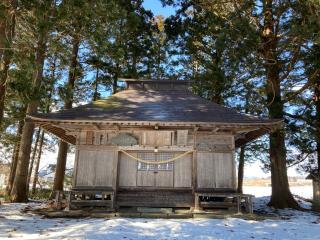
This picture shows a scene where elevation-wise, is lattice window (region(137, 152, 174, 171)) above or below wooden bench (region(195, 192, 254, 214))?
above

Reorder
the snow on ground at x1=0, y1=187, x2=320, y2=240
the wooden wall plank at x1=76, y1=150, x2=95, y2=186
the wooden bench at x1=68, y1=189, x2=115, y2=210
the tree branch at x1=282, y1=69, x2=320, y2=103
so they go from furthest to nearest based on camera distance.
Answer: the tree branch at x1=282, y1=69, x2=320, y2=103
the wooden wall plank at x1=76, y1=150, x2=95, y2=186
the wooden bench at x1=68, y1=189, x2=115, y2=210
the snow on ground at x1=0, y1=187, x2=320, y2=240

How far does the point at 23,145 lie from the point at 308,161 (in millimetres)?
Answer: 15620

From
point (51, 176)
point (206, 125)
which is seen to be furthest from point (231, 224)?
point (51, 176)

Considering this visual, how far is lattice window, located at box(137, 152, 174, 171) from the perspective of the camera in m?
13.6

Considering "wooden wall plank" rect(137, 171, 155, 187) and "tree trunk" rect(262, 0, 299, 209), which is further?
"tree trunk" rect(262, 0, 299, 209)

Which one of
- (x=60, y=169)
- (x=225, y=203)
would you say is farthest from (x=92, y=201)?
(x=60, y=169)

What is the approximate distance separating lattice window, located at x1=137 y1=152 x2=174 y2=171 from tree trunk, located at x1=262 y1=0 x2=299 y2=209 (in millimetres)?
6044

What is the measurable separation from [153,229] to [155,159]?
4507 mm

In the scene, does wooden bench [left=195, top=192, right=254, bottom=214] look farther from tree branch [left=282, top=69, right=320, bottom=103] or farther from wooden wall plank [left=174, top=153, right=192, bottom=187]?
tree branch [left=282, top=69, right=320, bottom=103]

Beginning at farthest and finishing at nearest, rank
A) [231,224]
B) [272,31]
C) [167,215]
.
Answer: [272,31]
[167,215]
[231,224]

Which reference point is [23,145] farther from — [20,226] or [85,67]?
[85,67]

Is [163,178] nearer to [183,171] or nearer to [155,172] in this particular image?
[155,172]

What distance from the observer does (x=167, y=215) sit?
11797 millimetres

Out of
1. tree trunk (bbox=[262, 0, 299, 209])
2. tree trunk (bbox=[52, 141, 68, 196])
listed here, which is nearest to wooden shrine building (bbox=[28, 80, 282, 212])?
tree trunk (bbox=[262, 0, 299, 209])
